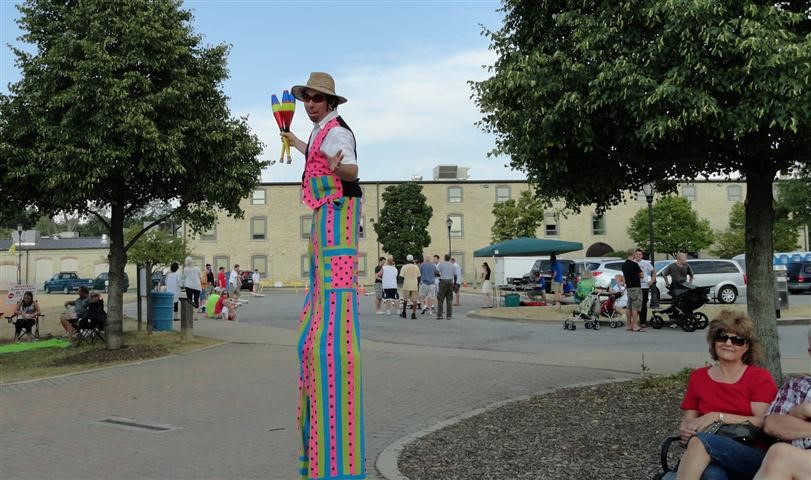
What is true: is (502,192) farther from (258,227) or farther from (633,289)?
(633,289)

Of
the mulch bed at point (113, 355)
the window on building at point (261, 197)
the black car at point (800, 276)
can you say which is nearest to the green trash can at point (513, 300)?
the mulch bed at point (113, 355)

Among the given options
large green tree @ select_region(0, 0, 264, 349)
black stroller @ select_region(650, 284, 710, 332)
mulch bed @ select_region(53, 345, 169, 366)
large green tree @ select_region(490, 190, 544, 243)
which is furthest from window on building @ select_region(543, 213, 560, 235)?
mulch bed @ select_region(53, 345, 169, 366)

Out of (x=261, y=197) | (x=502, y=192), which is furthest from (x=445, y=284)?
(x=261, y=197)

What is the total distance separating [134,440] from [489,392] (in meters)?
4.25

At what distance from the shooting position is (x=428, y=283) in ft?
74.4

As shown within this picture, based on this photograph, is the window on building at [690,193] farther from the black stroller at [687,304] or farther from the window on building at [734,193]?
the black stroller at [687,304]

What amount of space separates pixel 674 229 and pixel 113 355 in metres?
48.9

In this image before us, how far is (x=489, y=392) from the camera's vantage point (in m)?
9.12

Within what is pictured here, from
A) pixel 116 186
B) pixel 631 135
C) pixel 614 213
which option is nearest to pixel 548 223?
pixel 614 213

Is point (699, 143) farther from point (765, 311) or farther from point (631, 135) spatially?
point (765, 311)

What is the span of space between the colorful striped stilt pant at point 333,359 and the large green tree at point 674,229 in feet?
176

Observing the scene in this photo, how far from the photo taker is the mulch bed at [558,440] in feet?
17.9

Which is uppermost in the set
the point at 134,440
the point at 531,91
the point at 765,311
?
the point at 531,91

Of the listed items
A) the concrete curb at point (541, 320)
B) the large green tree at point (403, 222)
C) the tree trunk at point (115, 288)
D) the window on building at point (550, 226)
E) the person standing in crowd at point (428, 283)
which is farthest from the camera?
the window on building at point (550, 226)
